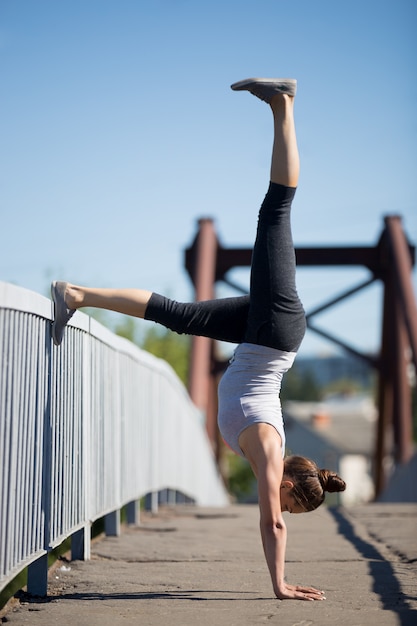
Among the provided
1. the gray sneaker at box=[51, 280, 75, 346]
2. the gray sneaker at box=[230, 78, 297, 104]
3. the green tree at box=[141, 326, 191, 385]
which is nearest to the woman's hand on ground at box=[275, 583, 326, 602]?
the gray sneaker at box=[51, 280, 75, 346]

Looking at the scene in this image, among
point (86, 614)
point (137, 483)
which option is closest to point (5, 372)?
point (86, 614)

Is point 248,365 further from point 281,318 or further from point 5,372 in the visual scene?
point 5,372

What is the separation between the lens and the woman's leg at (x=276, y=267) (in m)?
4.10

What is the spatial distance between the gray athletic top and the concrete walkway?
649 millimetres

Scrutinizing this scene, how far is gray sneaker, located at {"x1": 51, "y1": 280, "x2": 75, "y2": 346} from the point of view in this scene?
4.29 metres

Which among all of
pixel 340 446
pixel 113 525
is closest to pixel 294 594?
pixel 113 525

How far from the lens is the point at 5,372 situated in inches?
136

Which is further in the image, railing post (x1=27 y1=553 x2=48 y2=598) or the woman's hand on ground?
railing post (x1=27 y1=553 x2=48 y2=598)

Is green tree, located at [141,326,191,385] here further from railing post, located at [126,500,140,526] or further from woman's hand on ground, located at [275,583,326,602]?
woman's hand on ground, located at [275,583,326,602]

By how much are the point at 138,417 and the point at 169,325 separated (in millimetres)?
3579

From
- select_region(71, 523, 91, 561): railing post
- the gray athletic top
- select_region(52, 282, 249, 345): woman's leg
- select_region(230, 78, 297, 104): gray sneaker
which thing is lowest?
select_region(71, 523, 91, 561): railing post

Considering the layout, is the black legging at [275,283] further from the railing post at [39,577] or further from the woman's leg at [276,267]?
the railing post at [39,577]

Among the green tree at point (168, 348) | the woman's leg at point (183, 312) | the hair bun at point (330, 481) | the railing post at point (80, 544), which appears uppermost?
the green tree at point (168, 348)

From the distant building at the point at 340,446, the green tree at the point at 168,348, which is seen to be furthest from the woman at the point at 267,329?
the distant building at the point at 340,446
